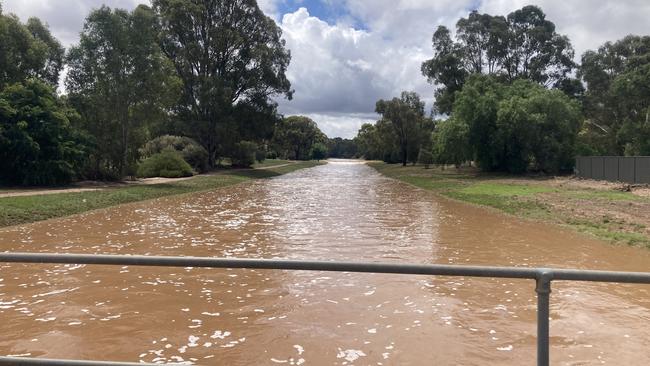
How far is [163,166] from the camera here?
40062mm

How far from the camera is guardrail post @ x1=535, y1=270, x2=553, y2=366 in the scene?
8.80ft

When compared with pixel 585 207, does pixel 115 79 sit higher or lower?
higher

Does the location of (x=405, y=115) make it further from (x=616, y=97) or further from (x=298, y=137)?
(x=298, y=137)

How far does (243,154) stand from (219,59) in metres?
12.6

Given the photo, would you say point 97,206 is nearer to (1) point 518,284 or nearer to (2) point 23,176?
(2) point 23,176

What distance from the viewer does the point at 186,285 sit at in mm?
8406

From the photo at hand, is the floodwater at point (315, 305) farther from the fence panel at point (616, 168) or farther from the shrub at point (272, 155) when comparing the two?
the shrub at point (272, 155)

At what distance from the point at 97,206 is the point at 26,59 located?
1744cm

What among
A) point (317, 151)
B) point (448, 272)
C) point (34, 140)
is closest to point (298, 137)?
point (317, 151)

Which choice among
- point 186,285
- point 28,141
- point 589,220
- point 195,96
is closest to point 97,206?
point 28,141

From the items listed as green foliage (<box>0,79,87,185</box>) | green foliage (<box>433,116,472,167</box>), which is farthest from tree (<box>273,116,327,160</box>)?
green foliage (<box>0,79,87,185</box>)

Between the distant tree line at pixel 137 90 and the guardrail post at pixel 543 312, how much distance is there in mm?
26115

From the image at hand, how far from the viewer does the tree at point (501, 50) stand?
198 feet

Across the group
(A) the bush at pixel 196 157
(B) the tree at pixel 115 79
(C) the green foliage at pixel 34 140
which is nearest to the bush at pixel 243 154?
(A) the bush at pixel 196 157
